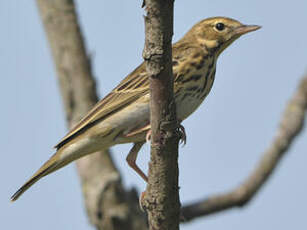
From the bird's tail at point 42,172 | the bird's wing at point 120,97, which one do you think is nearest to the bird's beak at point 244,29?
the bird's wing at point 120,97

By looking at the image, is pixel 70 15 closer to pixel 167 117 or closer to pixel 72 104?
pixel 72 104

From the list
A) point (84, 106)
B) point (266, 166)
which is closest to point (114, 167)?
point (84, 106)

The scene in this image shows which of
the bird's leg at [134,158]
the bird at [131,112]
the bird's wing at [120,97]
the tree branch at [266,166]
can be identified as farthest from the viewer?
the tree branch at [266,166]

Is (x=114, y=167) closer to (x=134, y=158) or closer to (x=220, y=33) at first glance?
(x=134, y=158)

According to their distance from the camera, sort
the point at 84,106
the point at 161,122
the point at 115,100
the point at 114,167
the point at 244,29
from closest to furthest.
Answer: the point at 161,122, the point at 115,100, the point at 244,29, the point at 114,167, the point at 84,106

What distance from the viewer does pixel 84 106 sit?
21.4 feet

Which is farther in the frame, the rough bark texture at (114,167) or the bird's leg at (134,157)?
the bird's leg at (134,157)

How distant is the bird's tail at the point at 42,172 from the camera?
4812 mm

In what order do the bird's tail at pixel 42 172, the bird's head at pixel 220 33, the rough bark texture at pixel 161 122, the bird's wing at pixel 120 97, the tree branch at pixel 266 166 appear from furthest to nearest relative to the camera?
the tree branch at pixel 266 166 → the bird's head at pixel 220 33 → the bird's wing at pixel 120 97 → the bird's tail at pixel 42 172 → the rough bark texture at pixel 161 122

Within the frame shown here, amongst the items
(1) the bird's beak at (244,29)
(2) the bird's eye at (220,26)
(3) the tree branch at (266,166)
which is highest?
(2) the bird's eye at (220,26)

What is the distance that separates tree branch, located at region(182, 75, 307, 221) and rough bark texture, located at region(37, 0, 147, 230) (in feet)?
2.26

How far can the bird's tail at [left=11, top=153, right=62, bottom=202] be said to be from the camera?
4.81 m

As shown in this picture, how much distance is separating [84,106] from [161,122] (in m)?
3.20

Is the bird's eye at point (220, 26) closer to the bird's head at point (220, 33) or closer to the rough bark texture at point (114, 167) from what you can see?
the bird's head at point (220, 33)
